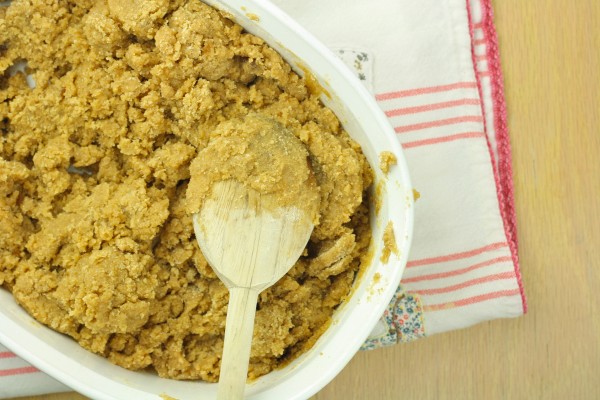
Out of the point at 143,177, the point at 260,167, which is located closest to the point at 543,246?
the point at 260,167

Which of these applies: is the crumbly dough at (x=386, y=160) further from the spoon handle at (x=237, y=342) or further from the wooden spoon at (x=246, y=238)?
the spoon handle at (x=237, y=342)

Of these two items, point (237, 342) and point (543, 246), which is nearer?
point (237, 342)

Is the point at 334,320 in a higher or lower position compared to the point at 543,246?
lower

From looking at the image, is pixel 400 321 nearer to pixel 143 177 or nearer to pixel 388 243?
pixel 388 243

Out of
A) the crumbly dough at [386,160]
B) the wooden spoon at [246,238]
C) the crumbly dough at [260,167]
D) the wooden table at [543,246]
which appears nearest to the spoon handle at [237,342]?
the wooden spoon at [246,238]

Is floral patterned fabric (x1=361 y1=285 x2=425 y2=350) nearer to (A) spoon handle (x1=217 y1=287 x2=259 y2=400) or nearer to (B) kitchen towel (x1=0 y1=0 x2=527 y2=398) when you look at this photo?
(B) kitchen towel (x1=0 y1=0 x2=527 y2=398)

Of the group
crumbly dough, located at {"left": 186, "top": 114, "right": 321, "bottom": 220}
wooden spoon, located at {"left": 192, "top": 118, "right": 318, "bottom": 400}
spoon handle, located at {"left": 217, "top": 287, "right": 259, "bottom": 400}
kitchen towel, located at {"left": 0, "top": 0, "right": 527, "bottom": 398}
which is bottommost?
spoon handle, located at {"left": 217, "top": 287, "right": 259, "bottom": 400}

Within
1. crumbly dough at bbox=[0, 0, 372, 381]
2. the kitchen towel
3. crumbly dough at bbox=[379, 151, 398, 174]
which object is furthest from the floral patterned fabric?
crumbly dough at bbox=[379, 151, 398, 174]
